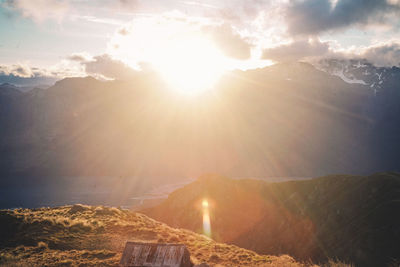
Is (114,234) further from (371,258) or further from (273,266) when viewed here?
(371,258)

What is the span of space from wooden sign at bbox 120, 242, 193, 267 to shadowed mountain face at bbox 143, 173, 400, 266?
127 feet

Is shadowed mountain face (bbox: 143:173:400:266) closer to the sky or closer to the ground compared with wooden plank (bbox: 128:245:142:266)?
closer to the ground

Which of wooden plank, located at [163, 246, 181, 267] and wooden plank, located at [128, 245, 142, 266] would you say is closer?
wooden plank, located at [163, 246, 181, 267]

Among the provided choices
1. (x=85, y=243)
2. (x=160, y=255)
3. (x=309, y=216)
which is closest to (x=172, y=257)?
(x=160, y=255)

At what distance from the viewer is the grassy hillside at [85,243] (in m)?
28.0

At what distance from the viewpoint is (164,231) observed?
42.2 m

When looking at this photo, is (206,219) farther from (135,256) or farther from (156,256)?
(156,256)

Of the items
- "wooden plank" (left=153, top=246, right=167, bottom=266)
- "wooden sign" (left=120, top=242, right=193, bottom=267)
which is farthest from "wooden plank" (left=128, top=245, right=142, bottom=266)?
"wooden plank" (left=153, top=246, right=167, bottom=266)

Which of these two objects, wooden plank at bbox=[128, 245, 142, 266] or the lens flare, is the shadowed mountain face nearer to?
the lens flare

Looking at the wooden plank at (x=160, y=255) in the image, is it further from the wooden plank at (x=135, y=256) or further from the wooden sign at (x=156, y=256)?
the wooden plank at (x=135, y=256)

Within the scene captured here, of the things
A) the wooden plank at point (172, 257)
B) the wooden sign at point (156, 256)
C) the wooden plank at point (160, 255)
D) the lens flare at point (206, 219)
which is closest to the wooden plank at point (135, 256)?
the wooden sign at point (156, 256)

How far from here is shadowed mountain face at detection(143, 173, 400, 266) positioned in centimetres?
5178

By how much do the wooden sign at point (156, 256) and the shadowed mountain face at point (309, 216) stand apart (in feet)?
127

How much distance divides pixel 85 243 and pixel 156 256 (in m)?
13.6
